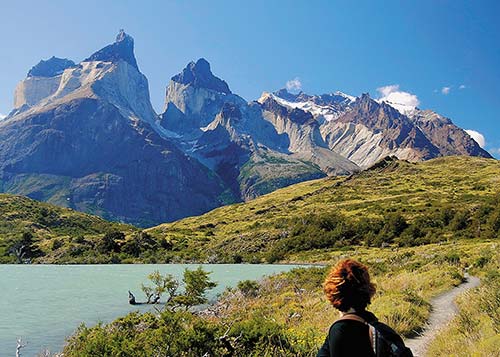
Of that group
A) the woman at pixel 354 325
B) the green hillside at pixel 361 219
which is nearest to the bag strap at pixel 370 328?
the woman at pixel 354 325

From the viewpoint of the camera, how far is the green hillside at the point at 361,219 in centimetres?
8738

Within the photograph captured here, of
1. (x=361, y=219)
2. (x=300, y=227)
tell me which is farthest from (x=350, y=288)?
(x=300, y=227)

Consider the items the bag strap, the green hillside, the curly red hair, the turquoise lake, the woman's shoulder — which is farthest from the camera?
the green hillside

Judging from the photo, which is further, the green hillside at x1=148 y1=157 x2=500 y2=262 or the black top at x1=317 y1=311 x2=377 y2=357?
the green hillside at x1=148 y1=157 x2=500 y2=262

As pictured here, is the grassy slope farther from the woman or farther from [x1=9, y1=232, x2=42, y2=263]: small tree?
the woman

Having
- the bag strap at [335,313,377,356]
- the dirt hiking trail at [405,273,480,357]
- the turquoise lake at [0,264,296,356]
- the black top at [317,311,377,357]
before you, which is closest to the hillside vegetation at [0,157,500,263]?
the turquoise lake at [0,264,296,356]

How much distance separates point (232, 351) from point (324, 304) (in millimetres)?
10662

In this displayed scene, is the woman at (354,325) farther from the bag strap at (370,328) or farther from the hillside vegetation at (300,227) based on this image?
the hillside vegetation at (300,227)

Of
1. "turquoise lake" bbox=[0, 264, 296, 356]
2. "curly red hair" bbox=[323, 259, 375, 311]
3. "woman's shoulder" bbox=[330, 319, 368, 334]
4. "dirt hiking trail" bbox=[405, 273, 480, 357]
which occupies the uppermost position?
"curly red hair" bbox=[323, 259, 375, 311]

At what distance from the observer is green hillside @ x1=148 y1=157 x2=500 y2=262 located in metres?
87.4

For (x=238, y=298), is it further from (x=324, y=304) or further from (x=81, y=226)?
(x=81, y=226)

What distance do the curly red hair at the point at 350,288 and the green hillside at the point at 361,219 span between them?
77.6 m

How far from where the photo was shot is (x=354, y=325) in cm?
496

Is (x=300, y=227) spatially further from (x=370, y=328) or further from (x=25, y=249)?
(x=370, y=328)
